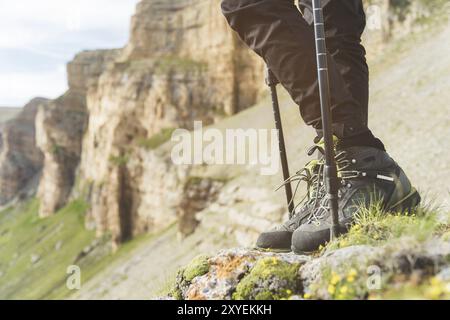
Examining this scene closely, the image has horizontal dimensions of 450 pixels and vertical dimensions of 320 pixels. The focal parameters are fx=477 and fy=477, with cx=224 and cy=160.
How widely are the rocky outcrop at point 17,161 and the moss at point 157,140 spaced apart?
8503 cm

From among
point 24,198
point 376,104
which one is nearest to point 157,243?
point 376,104

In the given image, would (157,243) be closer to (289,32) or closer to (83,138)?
(289,32)

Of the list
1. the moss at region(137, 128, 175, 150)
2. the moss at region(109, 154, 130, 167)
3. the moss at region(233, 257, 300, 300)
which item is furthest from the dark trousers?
the moss at region(109, 154, 130, 167)

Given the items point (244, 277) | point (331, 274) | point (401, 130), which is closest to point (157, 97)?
point (401, 130)

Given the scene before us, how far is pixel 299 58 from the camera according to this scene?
358 cm

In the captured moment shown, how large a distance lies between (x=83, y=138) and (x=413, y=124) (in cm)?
Answer: 12044

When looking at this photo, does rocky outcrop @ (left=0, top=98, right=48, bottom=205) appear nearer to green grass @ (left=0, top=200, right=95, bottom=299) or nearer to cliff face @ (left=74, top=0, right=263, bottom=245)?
green grass @ (left=0, top=200, right=95, bottom=299)

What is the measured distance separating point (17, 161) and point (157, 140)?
304 feet

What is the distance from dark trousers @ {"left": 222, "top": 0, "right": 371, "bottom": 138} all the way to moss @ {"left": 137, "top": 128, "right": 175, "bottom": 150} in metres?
87.1

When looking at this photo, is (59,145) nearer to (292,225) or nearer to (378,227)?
(292,225)

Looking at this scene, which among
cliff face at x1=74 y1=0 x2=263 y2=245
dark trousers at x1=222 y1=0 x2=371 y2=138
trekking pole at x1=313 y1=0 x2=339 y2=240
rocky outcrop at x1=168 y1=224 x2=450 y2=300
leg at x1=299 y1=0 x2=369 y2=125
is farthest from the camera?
cliff face at x1=74 y1=0 x2=263 y2=245

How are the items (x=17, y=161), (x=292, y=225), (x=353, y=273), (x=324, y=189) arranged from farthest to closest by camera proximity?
1. (x=17, y=161)
2. (x=292, y=225)
3. (x=324, y=189)
4. (x=353, y=273)

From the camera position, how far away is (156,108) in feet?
314

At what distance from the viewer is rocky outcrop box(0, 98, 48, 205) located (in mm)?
164000
